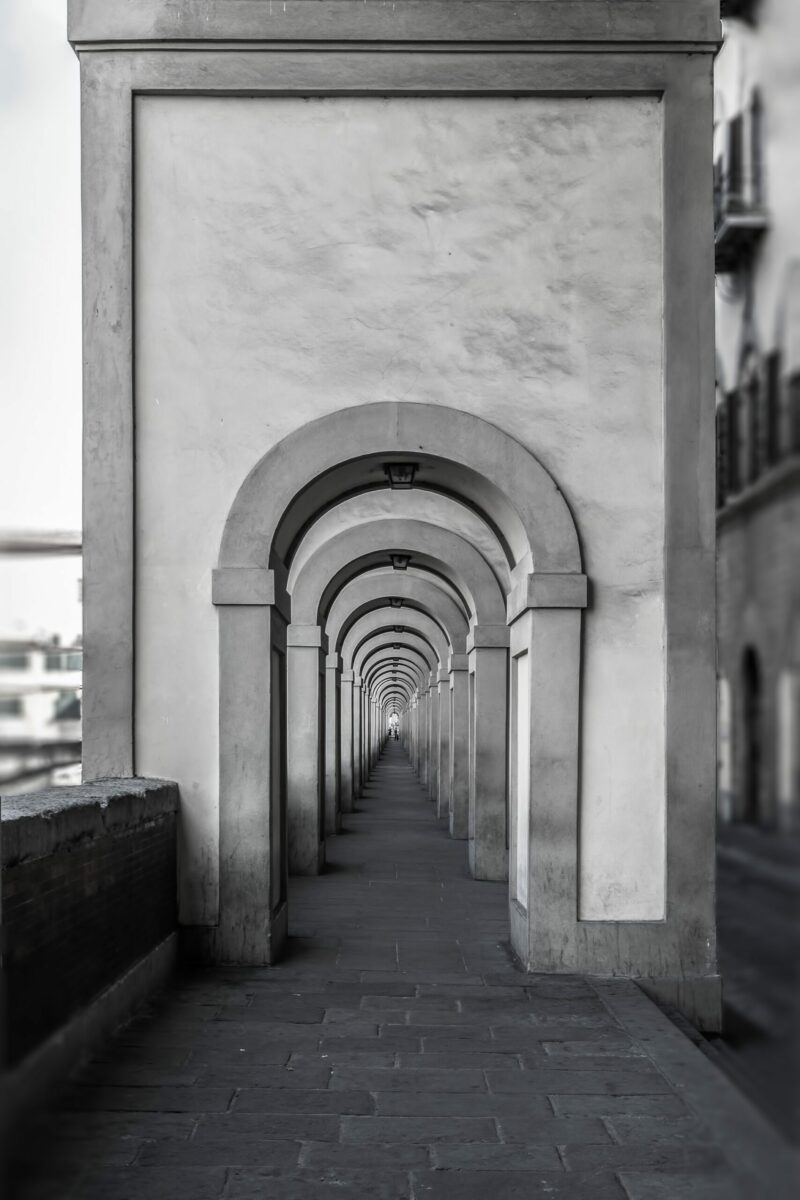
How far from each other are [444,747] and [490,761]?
8.43 m

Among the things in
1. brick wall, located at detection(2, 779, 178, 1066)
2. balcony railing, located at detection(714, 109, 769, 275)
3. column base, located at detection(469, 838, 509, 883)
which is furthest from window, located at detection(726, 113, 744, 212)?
column base, located at detection(469, 838, 509, 883)

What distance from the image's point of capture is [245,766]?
299 inches

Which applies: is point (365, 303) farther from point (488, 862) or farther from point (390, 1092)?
point (488, 862)

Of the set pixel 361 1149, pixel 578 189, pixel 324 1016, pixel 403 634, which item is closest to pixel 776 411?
pixel 361 1149

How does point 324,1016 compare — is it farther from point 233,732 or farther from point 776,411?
point 776,411

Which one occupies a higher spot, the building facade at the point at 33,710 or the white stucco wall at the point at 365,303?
the white stucco wall at the point at 365,303

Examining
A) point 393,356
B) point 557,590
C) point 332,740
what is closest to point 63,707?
point 557,590

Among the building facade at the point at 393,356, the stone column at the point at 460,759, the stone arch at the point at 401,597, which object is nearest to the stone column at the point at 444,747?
the stone column at the point at 460,759

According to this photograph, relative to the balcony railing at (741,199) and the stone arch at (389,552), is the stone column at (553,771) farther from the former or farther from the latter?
the balcony railing at (741,199)

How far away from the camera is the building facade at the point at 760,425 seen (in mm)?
604

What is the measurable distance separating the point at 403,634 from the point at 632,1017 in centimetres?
2197

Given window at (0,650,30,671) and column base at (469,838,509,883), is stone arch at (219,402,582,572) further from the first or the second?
window at (0,650,30,671)

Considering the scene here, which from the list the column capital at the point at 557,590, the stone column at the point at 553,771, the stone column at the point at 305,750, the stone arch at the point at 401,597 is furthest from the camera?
the stone arch at the point at 401,597

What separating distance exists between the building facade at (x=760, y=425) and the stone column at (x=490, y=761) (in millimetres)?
11560
